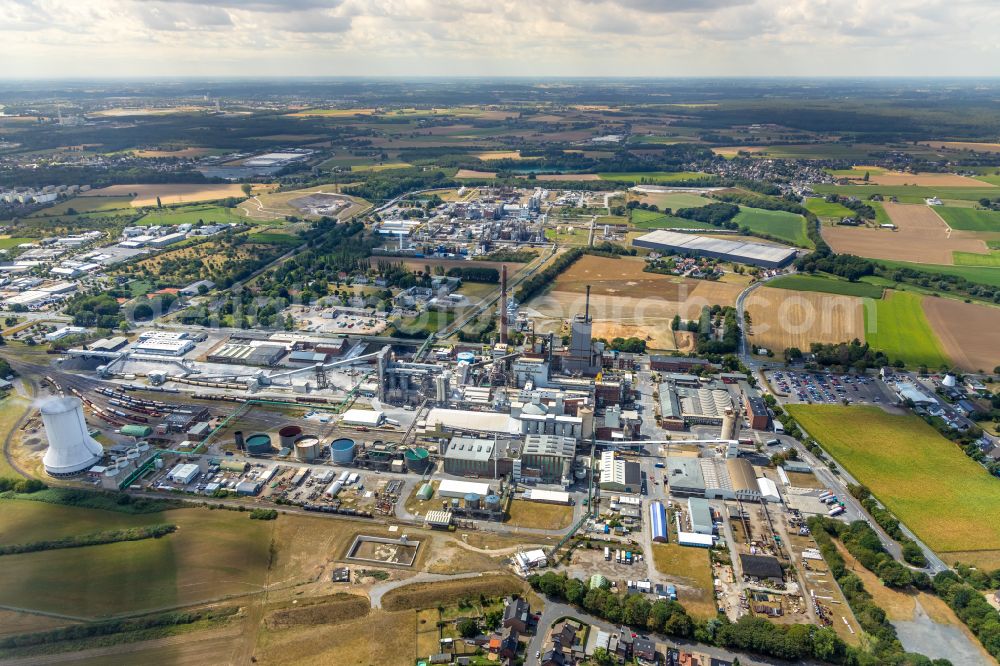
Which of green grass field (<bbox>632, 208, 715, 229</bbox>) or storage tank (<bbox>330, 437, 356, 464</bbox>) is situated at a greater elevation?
green grass field (<bbox>632, 208, 715, 229</bbox>)

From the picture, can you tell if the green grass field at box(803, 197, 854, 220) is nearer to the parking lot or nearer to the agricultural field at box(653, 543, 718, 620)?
the parking lot

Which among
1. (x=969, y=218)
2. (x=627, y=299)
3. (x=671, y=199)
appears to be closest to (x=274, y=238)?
(x=627, y=299)

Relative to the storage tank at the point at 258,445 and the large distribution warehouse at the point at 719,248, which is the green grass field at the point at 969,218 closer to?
the large distribution warehouse at the point at 719,248

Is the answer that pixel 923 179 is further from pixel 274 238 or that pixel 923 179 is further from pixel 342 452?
pixel 342 452

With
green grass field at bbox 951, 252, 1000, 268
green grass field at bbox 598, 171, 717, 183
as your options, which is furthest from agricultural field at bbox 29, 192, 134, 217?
green grass field at bbox 951, 252, 1000, 268

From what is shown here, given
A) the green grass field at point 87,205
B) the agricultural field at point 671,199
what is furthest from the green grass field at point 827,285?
the green grass field at point 87,205
